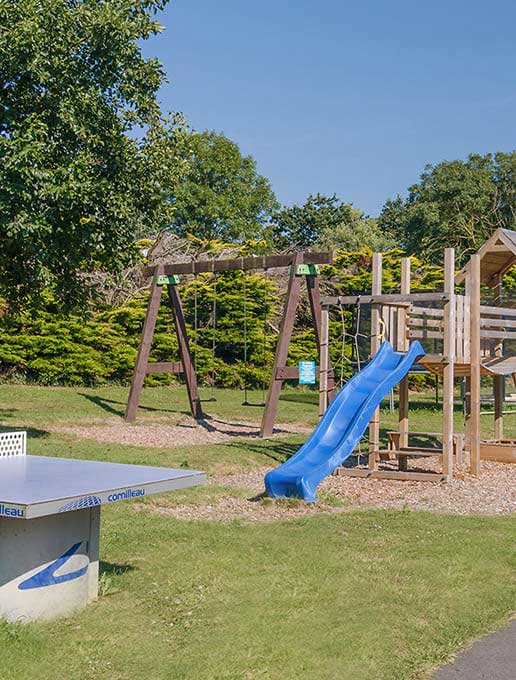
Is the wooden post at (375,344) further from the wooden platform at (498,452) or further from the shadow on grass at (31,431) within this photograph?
the shadow on grass at (31,431)

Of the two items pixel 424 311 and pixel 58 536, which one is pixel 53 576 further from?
pixel 424 311

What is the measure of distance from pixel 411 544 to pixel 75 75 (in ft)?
29.5

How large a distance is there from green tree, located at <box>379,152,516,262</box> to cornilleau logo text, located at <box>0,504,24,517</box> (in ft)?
104

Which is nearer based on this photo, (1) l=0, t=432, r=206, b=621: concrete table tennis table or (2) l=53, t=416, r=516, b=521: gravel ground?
→ (1) l=0, t=432, r=206, b=621: concrete table tennis table

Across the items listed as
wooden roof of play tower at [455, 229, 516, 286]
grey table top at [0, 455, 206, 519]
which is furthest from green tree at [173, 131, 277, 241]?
grey table top at [0, 455, 206, 519]

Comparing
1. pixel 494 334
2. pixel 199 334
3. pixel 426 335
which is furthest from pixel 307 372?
pixel 199 334

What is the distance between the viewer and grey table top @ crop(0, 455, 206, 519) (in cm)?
486

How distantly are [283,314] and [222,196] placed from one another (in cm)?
3007

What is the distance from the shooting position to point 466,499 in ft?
34.8

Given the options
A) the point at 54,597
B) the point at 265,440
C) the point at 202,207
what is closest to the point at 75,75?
the point at 265,440

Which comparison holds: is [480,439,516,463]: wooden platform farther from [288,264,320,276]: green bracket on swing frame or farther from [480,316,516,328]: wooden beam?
[288,264,320,276]: green bracket on swing frame

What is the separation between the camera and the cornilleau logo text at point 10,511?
15.6 feet

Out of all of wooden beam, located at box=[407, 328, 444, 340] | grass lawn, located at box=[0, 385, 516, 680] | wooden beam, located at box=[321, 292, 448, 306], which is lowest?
grass lawn, located at box=[0, 385, 516, 680]

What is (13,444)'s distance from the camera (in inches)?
276
